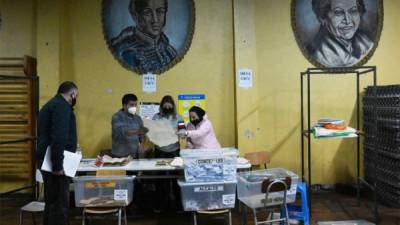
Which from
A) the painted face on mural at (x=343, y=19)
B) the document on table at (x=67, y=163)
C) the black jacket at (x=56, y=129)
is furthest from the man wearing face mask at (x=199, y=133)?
the painted face on mural at (x=343, y=19)

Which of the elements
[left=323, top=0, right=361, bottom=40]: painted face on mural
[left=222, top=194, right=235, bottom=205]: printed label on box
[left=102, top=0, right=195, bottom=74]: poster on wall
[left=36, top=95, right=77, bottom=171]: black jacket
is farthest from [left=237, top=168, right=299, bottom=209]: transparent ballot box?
[left=323, top=0, right=361, bottom=40]: painted face on mural

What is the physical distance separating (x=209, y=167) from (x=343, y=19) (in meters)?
3.38

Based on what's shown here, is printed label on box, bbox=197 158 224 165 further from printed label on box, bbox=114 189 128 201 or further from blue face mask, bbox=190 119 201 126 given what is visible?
blue face mask, bbox=190 119 201 126

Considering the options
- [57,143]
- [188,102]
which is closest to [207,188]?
[57,143]

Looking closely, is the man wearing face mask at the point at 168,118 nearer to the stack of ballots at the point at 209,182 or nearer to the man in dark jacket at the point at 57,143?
the stack of ballots at the point at 209,182

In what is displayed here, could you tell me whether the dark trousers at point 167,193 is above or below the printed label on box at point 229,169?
below

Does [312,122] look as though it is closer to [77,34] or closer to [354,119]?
[354,119]

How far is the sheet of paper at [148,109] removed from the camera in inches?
226

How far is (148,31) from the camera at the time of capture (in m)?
5.73

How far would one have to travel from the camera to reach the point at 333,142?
587cm

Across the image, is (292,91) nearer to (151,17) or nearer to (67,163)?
(151,17)

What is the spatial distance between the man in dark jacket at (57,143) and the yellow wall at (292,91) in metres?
2.98

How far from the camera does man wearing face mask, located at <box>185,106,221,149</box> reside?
4.68 meters

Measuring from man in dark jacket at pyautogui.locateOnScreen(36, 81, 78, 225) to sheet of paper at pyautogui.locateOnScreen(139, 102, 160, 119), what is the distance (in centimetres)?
209
